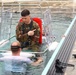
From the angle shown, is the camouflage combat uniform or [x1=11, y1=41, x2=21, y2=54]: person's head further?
the camouflage combat uniform

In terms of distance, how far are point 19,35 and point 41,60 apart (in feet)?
2.78

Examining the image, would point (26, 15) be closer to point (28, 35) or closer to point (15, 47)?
point (28, 35)


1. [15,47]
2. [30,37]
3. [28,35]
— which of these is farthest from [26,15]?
[15,47]

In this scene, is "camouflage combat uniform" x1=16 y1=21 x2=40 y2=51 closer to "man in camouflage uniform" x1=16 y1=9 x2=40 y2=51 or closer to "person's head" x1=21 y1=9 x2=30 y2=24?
"man in camouflage uniform" x1=16 y1=9 x2=40 y2=51

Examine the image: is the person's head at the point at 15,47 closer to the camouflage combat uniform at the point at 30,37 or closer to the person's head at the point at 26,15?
the person's head at the point at 26,15

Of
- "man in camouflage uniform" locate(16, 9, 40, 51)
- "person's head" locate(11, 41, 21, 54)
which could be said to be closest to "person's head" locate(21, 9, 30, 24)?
"man in camouflage uniform" locate(16, 9, 40, 51)

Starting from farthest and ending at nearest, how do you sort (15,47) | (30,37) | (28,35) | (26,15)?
(30,37)
(28,35)
(26,15)
(15,47)

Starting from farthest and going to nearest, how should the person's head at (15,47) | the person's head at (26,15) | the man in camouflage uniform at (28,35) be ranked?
the man in camouflage uniform at (28,35), the person's head at (26,15), the person's head at (15,47)

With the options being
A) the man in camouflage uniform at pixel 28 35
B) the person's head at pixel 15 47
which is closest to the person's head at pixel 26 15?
the man in camouflage uniform at pixel 28 35

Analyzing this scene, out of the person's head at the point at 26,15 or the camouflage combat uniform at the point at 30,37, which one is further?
the camouflage combat uniform at the point at 30,37

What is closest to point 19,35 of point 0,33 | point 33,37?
point 33,37

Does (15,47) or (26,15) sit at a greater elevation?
(26,15)

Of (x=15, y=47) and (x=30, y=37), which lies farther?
(x=30, y=37)

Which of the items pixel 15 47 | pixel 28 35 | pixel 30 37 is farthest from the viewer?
pixel 30 37
